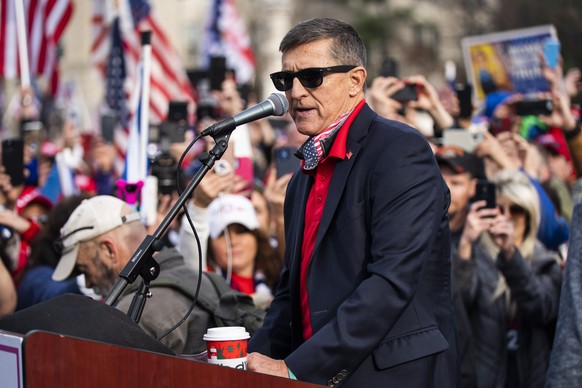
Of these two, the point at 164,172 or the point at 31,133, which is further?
the point at 31,133

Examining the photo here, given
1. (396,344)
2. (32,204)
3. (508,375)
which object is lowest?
(508,375)

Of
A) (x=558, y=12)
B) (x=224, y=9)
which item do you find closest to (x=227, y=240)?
(x=224, y=9)

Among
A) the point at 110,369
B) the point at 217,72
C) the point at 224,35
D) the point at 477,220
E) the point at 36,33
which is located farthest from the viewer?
the point at 224,35

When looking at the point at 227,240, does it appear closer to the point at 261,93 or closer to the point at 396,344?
the point at 396,344

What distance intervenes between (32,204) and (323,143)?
529 cm

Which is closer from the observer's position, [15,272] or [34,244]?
[34,244]

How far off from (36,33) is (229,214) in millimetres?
6338

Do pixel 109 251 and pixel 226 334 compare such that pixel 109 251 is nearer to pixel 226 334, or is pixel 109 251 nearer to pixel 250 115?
pixel 250 115

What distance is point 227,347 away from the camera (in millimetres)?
3736

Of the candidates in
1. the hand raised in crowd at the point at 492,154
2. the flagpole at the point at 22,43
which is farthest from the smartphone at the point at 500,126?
the flagpole at the point at 22,43

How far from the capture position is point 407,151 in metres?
3.97

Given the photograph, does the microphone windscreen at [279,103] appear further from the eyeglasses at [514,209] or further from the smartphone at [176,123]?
the smartphone at [176,123]

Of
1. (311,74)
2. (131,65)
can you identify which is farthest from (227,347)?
(131,65)

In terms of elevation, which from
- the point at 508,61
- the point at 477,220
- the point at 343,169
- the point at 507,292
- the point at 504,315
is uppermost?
the point at 343,169
